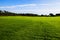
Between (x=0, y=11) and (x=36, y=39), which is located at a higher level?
(x=0, y=11)

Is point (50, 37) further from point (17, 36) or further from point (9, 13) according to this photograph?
point (9, 13)

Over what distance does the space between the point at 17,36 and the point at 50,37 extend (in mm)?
3563

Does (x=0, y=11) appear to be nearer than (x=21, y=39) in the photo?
No

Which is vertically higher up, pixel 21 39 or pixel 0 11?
pixel 0 11

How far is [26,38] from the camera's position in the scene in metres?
13.3

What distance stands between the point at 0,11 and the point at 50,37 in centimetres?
2591

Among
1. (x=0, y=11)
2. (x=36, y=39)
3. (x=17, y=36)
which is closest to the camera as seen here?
(x=36, y=39)

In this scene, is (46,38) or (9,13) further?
(9,13)

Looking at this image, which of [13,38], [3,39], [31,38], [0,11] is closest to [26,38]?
[31,38]

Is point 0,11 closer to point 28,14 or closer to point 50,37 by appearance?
point 28,14

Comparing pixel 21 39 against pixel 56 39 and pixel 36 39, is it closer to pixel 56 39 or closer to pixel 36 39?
pixel 36 39

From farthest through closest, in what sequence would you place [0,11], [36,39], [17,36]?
[0,11] → [17,36] → [36,39]

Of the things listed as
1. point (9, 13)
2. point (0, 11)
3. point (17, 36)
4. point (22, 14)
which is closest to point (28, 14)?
point (22, 14)

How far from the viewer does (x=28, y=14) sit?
39031 mm
